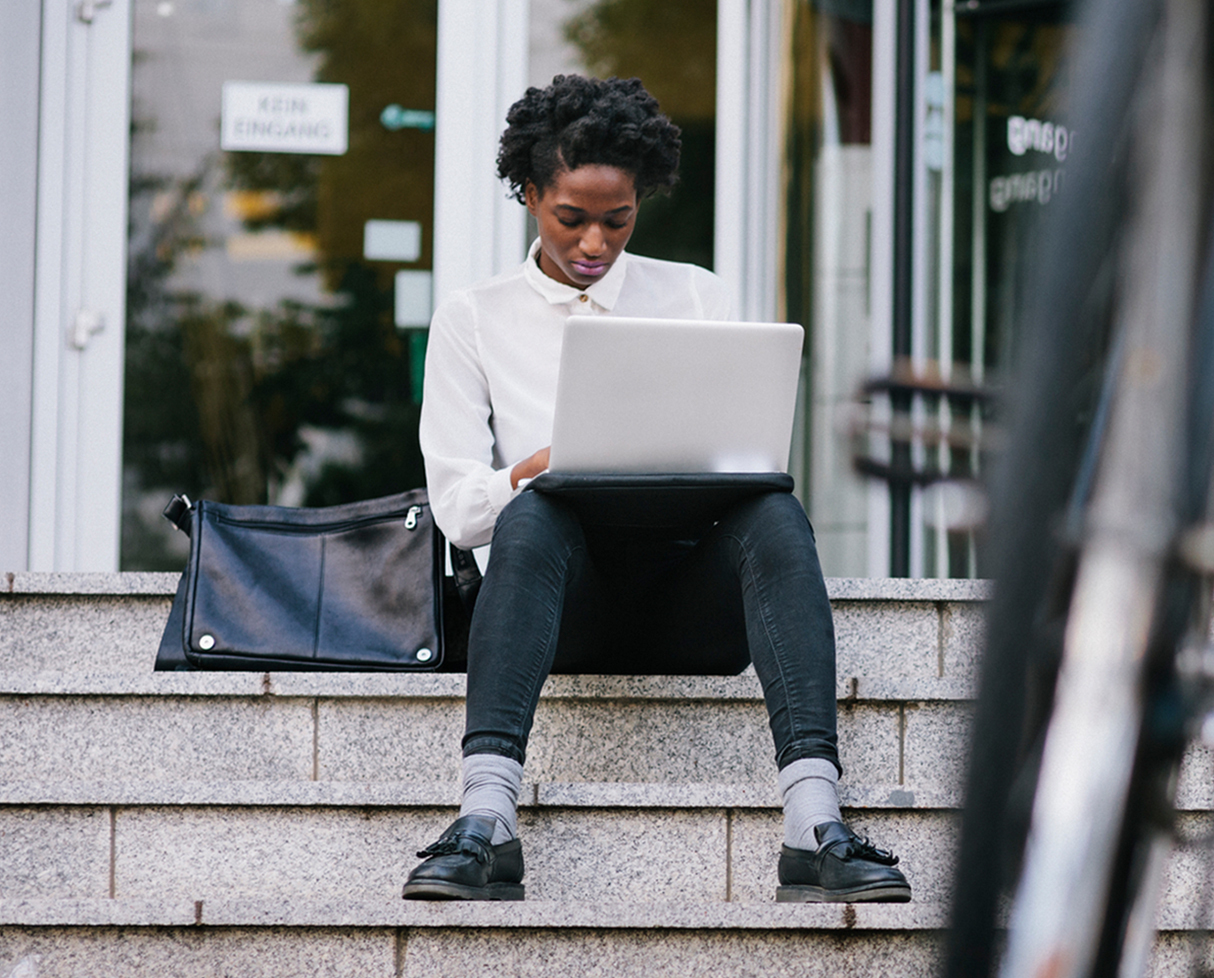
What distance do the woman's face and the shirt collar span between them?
0.03 m

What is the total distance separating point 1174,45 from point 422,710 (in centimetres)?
153

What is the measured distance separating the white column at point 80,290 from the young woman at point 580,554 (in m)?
1.43

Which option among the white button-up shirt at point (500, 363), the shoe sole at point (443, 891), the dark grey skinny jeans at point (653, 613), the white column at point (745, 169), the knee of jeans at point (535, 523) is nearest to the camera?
the shoe sole at point (443, 891)

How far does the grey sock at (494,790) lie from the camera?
158 cm

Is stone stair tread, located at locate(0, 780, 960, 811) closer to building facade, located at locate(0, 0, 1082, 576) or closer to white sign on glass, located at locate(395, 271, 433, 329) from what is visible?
building facade, located at locate(0, 0, 1082, 576)

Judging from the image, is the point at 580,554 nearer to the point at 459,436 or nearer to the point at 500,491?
the point at 500,491

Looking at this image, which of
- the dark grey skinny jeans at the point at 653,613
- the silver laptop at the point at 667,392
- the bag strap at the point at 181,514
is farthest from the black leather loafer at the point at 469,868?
the bag strap at the point at 181,514

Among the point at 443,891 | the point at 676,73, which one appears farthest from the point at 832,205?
the point at 443,891

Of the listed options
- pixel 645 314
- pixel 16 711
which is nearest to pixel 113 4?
pixel 645 314

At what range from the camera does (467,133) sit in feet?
11.2

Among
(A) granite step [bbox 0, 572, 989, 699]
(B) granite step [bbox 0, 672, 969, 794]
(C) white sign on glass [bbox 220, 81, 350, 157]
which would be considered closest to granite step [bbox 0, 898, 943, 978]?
(B) granite step [bbox 0, 672, 969, 794]

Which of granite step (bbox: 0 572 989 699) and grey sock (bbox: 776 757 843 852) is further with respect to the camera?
granite step (bbox: 0 572 989 699)

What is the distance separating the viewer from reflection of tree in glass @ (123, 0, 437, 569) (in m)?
3.40

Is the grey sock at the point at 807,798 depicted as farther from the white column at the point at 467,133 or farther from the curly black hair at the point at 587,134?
the white column at the point at 467,133
